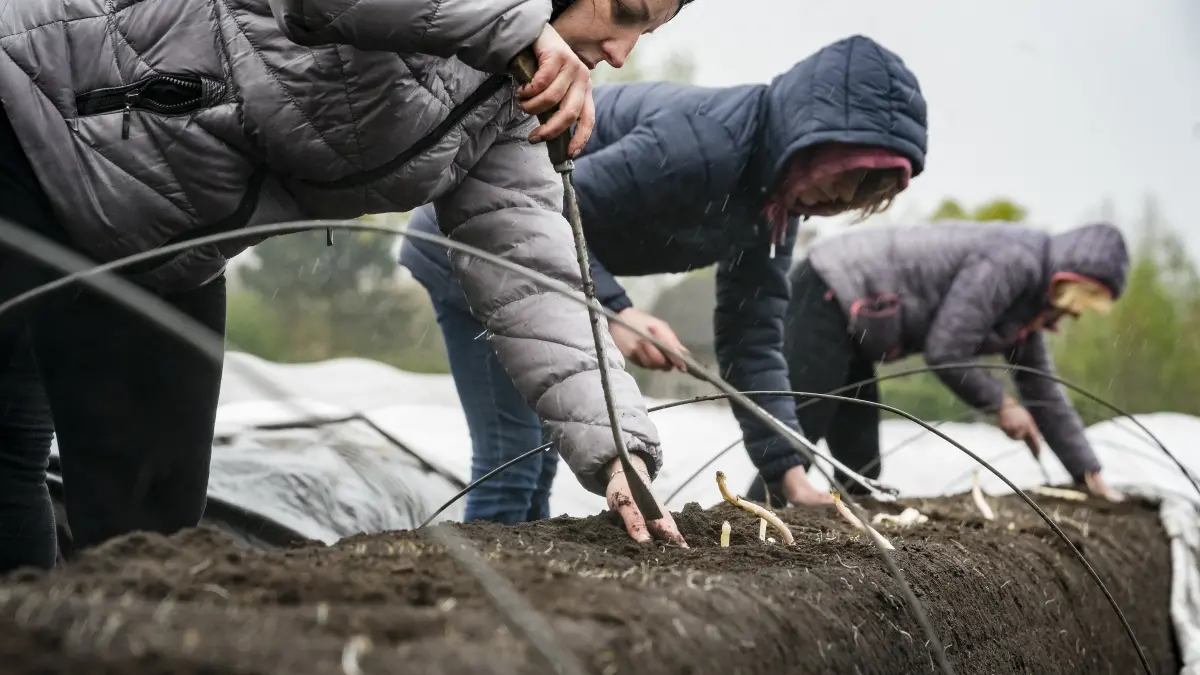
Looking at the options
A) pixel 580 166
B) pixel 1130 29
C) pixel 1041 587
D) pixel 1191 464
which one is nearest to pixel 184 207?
pixel 580 166

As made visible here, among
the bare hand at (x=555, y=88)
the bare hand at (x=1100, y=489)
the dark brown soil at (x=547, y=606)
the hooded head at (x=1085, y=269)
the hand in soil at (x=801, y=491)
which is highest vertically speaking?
the bare hand at (x=555, y=88)

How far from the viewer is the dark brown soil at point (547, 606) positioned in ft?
1.68

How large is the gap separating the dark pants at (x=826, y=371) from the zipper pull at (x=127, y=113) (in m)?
1.82

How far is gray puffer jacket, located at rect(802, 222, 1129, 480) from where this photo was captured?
269cm

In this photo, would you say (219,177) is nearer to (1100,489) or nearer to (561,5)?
(561,5)

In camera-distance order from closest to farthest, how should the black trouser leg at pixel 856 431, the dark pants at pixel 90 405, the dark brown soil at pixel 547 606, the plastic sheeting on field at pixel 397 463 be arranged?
the dark brown soil at pixel 547 606 < the dark pants at pixel 90 405 < the plastic sheeting on field at pixel 397 463 < the black trouser leg at pixel 856 431

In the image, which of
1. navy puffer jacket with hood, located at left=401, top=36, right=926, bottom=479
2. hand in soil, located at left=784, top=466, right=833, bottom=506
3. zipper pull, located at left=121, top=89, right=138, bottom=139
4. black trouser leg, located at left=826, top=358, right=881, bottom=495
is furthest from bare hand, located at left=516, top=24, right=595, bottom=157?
black trouser leg, located at left=826, top=358, right=881, bottom=495

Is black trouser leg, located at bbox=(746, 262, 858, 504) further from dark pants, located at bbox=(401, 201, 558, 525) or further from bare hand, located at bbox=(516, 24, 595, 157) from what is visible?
bare hand, located at bbox=(516, 24, 595, 157)

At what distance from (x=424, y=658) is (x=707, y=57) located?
10313 mm

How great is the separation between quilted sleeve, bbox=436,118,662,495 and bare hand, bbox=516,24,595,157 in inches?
9.9

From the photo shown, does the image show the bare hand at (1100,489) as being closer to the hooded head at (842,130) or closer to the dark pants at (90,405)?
the hooded head at (842,130)

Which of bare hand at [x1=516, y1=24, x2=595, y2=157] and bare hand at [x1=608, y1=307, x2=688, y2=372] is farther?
bare hand at [x1=608, y1=307, x2=688, y2=372]

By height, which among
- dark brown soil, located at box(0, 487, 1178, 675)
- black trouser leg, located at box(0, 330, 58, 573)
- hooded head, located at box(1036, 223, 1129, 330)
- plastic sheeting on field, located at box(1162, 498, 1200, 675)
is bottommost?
plastic sheeting on field, located at box(1162, 498, 1200, 675)

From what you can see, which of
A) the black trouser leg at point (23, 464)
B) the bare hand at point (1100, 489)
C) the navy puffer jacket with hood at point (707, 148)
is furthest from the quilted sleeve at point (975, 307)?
the black trouser leg at point (23, 464)
